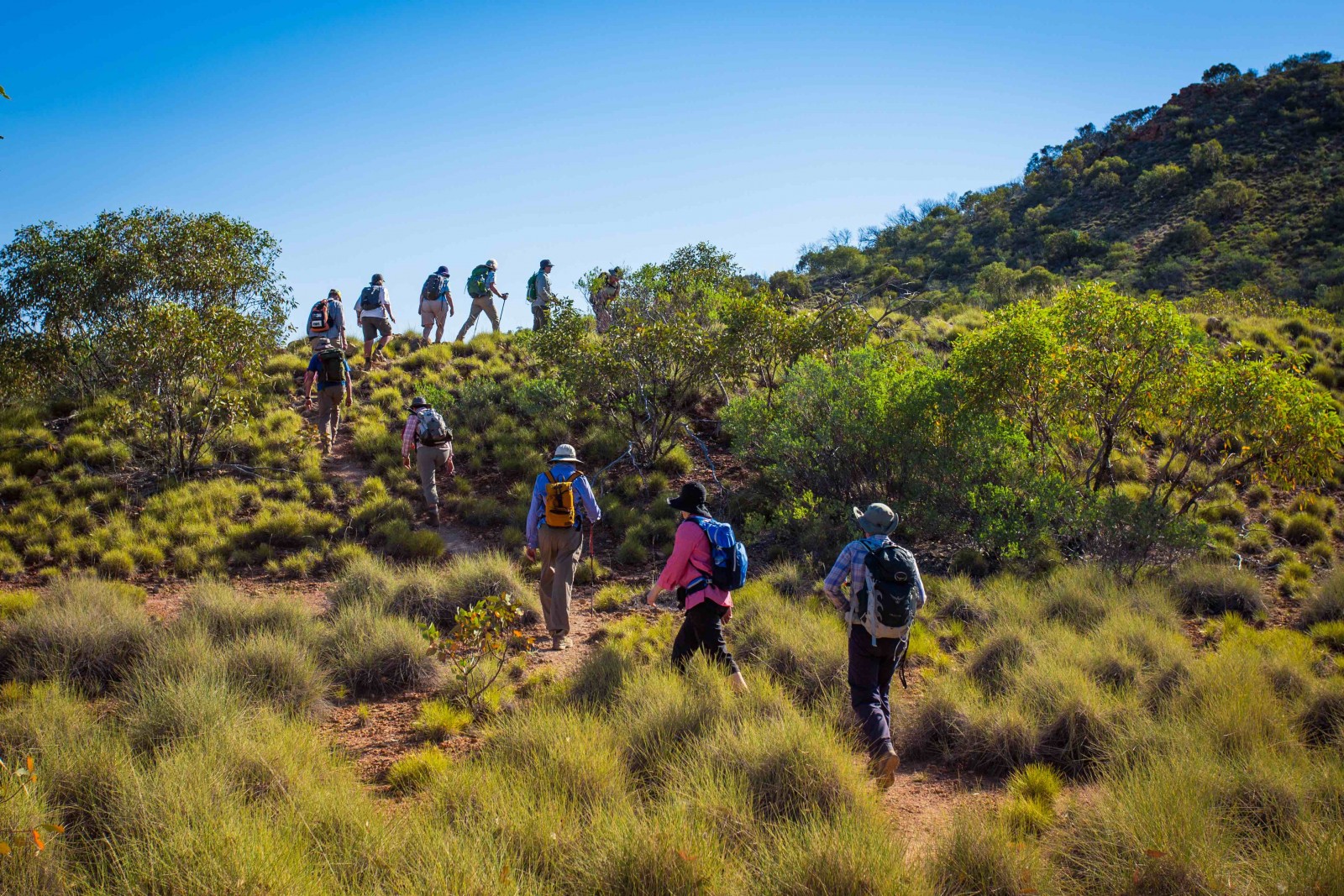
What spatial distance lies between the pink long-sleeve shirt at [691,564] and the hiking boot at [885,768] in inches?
70.7

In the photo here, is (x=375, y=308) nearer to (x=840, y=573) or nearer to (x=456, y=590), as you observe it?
(x=456, y=590)

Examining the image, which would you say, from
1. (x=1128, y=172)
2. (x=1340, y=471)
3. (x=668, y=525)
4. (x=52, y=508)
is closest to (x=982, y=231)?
(x=1128, y=172)

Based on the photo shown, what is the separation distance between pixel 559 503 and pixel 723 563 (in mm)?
2227

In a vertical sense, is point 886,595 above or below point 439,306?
below

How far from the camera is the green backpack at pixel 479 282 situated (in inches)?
718

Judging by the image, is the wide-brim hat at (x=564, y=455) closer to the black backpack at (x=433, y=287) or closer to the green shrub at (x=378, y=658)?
the green shrub at (x=378, y=658)

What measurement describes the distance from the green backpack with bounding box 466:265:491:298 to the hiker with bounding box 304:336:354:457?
454 centimetres

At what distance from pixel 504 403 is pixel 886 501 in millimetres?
8690

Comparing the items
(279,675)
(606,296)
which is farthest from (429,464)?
(606,296)

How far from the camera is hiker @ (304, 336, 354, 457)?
44.3 feet

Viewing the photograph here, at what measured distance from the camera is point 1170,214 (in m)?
37.9

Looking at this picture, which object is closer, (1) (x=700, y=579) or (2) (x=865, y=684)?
(2) (x=865, y=684)

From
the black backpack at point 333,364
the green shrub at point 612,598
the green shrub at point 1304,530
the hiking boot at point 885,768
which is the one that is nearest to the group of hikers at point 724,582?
the hiking boot at point 885,768

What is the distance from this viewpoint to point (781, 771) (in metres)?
4.86
